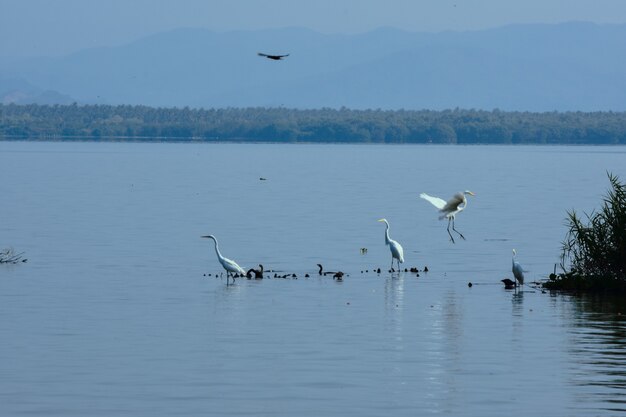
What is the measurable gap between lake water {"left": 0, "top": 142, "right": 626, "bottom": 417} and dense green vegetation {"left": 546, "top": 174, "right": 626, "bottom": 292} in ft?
2.43

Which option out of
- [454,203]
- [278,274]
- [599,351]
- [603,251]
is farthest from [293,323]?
[278,274]

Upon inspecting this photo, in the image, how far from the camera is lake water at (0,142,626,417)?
17250 millimetres

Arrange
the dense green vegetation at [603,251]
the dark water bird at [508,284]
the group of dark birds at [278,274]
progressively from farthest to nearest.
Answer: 1. the group of dark birds at [278,274]
2. the dark water bird at [508,284]
3. the dense green vegetation at [603,251]

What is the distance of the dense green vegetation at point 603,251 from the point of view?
86.7 feet

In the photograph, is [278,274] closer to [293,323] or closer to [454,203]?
[454,203]

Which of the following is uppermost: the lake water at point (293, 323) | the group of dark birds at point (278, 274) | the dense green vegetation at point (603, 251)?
the dense green vegetation at point (603, 251)

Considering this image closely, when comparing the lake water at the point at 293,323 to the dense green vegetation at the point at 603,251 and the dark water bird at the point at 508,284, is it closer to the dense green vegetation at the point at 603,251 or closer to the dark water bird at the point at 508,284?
the dark water bird at the point at 508,284

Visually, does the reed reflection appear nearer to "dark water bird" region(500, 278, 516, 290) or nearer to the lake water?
the lake water

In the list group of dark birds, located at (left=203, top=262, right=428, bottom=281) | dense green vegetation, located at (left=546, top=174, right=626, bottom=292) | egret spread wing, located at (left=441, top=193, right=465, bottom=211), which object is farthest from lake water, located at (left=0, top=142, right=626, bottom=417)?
egret spread wing, located at (left=441, top=193, right=465, bottom=211)

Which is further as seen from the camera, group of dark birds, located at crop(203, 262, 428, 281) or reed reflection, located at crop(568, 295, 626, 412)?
group of dark birds, located at crop(203, 262, 428, 281)

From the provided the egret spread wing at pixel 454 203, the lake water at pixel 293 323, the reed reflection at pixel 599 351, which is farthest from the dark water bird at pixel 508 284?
the egret spread wing at pixel 454 203

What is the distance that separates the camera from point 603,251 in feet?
88.5

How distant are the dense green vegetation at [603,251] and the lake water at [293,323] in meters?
0.74

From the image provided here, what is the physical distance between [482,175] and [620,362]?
74840 millimetres
